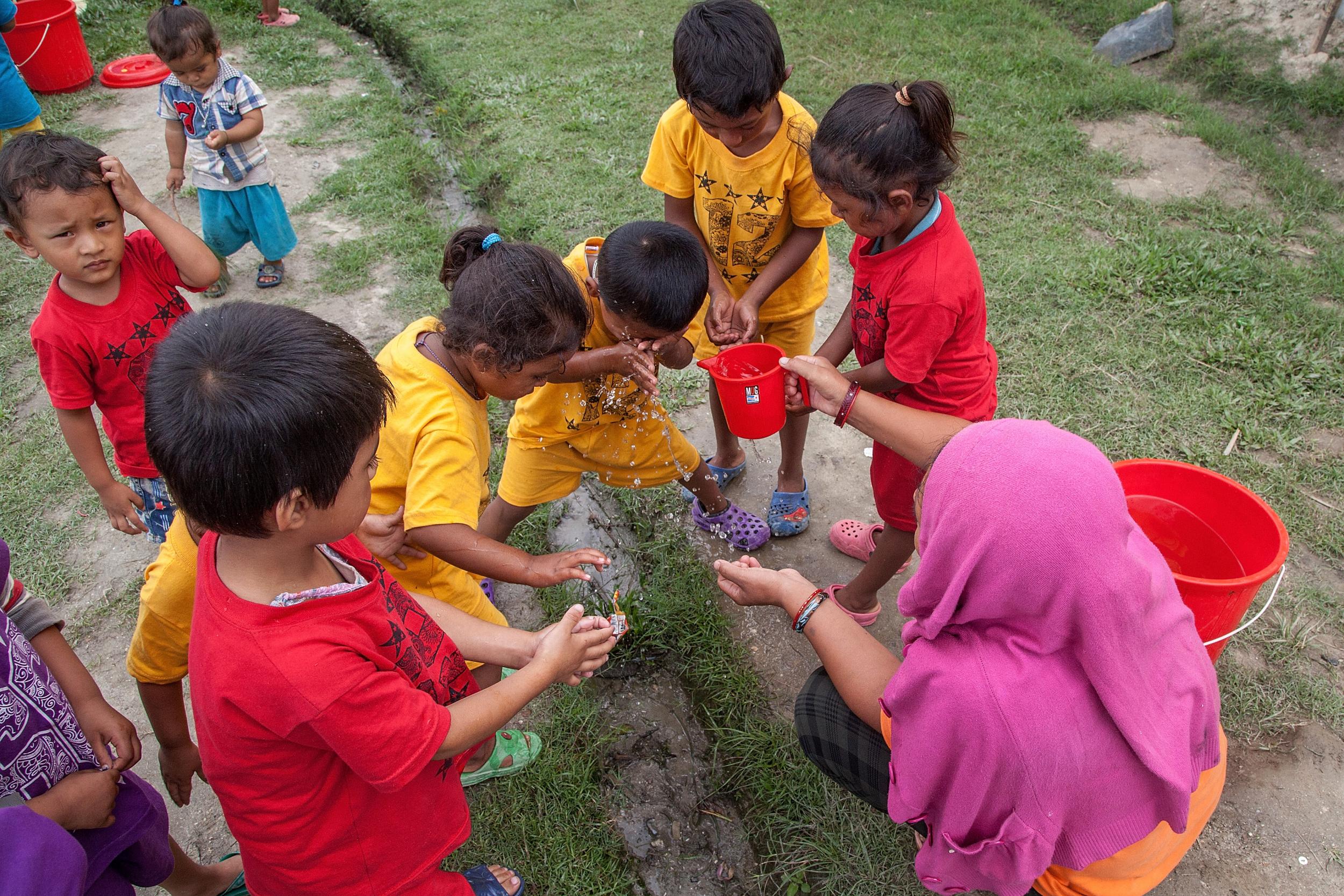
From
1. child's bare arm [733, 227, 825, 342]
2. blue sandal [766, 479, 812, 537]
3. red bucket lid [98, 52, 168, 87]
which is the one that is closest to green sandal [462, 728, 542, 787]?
blue sandal [766, 479, 812, 537]

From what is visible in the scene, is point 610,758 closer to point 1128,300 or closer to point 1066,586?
point 1066,586

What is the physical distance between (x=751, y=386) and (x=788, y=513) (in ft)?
3.16

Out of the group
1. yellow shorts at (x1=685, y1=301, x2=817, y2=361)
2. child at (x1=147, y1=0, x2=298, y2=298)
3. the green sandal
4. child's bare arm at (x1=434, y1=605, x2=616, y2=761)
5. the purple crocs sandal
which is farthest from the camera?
child at (x1=147, y1=0, x2=298, y2=298)

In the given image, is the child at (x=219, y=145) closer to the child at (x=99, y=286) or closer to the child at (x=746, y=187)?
the child at (x=99, y=286)

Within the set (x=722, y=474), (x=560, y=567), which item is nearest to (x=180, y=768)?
(x=560, y=567)

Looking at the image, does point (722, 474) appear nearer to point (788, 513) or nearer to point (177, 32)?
point (788, 513)

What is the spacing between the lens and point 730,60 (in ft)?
7.73

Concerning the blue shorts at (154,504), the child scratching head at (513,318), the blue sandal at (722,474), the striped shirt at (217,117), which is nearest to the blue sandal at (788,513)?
the blue sandal at (722,474)

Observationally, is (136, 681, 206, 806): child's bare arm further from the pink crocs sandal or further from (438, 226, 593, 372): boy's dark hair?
the pink crocs sandal

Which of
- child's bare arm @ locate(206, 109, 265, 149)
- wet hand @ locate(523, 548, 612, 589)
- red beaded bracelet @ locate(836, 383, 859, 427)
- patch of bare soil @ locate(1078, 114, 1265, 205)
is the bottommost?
patch of bare soil @ locate(1078, 114, 1265, 205)

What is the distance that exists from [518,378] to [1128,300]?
3240 mm

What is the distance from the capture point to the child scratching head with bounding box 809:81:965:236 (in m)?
2.06

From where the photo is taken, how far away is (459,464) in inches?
78.7

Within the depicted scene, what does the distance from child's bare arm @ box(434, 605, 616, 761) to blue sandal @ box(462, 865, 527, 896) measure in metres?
0.64
